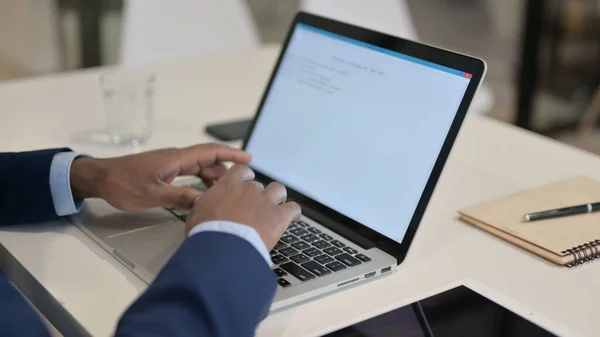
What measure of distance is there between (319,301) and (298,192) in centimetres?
27

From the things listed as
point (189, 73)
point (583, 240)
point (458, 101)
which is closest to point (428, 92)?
point (458, 101)

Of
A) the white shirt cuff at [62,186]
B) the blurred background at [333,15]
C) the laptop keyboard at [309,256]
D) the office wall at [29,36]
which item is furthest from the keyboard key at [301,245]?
the office wall at [29,36]

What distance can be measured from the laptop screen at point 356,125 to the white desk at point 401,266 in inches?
1.8

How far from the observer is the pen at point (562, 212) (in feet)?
3.46

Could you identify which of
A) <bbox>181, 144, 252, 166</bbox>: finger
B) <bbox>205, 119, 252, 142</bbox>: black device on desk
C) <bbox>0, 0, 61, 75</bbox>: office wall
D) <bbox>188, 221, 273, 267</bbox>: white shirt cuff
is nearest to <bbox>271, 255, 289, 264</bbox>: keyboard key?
<bbox>188, 221, 273, 267</bbox>: white shirt cuff

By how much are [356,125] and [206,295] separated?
1.44 ft

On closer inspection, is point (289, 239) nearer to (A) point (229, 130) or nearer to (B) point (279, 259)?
(B) point (279, 259)

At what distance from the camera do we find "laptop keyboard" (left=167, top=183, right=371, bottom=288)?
0.90m

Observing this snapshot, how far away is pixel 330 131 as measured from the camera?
1.11 metres

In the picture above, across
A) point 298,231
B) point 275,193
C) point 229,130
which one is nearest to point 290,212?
point 275,193

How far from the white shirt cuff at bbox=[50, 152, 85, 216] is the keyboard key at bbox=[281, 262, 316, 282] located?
13.1 inches

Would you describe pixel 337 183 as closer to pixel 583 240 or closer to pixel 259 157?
pixel 259 157

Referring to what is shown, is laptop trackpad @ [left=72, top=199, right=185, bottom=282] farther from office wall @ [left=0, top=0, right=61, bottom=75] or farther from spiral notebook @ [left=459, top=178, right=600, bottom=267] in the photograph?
office wall @ [left=0, top=0, right=61, bottom=75]

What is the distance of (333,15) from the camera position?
8.00 feet
